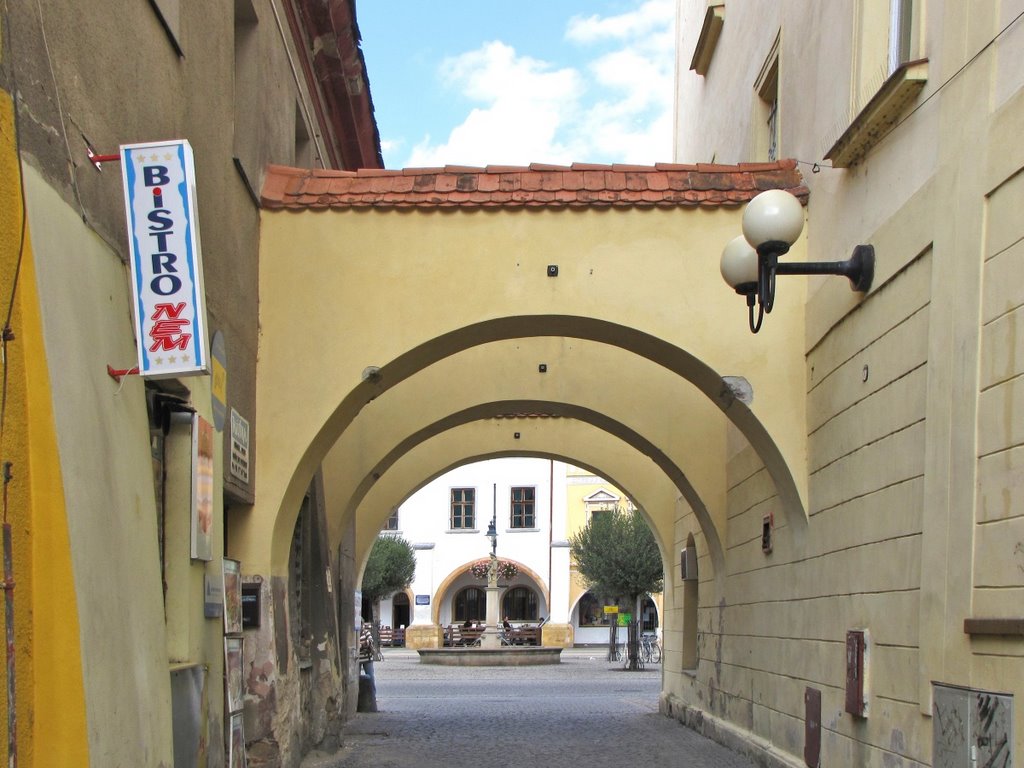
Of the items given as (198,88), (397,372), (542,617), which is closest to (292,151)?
(397,372)

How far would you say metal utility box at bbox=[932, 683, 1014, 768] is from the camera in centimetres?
539

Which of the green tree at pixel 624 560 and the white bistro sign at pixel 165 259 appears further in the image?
the green tree at pixel 624 560

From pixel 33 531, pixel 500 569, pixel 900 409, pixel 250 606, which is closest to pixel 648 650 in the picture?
pixel 500 569

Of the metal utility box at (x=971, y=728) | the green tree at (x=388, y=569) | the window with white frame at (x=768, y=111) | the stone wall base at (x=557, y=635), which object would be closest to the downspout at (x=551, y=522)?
the stone wall base at (x=557, y=635)

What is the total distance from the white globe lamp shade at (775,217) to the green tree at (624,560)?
30.3 m

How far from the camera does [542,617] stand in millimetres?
50969

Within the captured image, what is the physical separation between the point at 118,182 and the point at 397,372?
3991 mm

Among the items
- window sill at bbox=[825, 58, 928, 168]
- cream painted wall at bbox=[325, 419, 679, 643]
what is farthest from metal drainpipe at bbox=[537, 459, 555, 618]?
window sill at bbox=[825, 58, 928, 168]

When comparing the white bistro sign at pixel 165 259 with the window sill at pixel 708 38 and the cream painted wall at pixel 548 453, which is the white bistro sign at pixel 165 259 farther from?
the cream painted wall at pixel 548 453

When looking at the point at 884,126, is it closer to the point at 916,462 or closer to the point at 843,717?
the point at 916,462

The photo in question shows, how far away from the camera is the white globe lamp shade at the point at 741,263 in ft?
24.8

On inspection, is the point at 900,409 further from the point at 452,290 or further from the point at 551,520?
the point at 551,520

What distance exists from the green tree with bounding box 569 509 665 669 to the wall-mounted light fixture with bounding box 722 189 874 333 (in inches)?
1160

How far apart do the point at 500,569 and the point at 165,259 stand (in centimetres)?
4484
